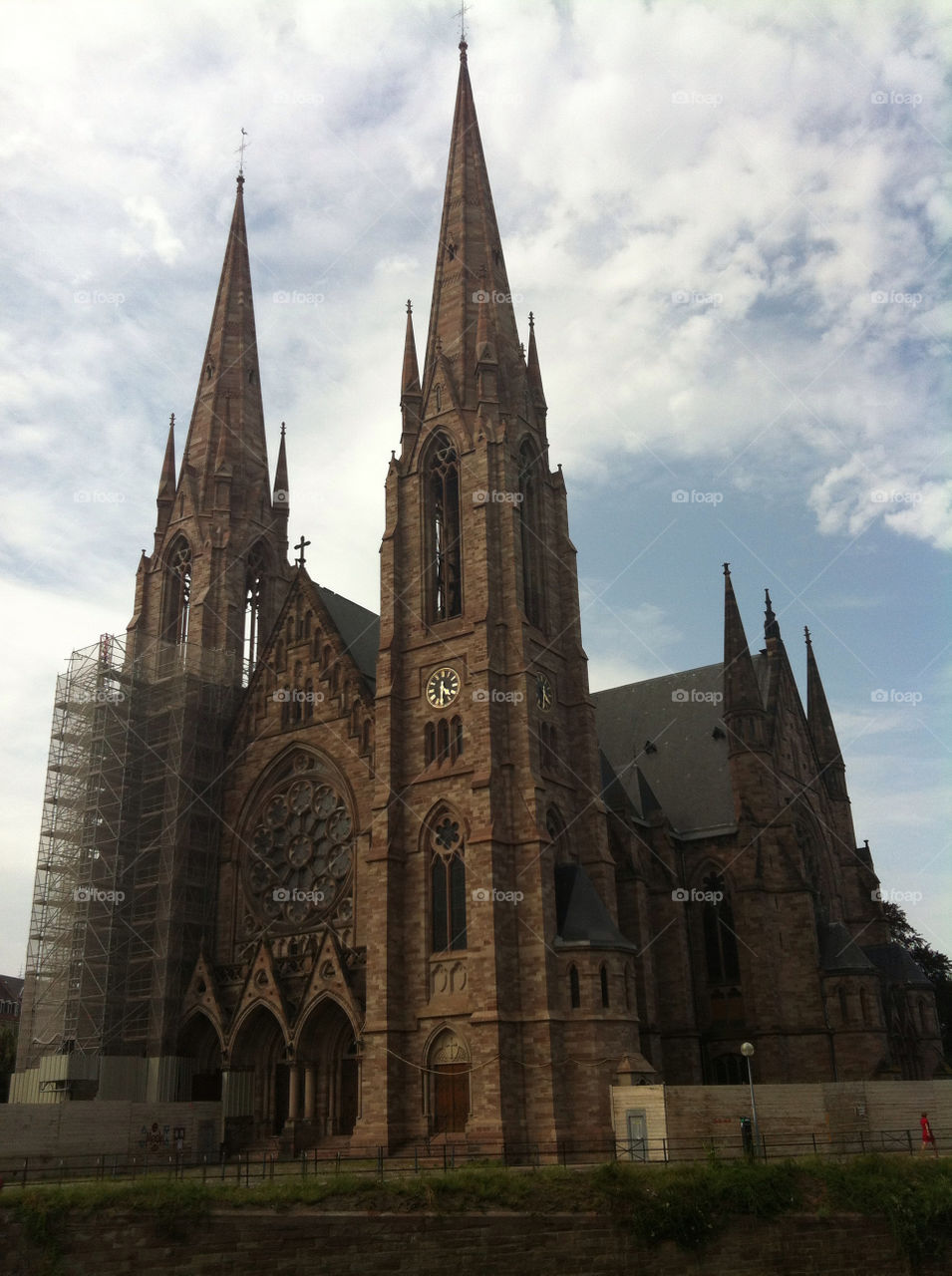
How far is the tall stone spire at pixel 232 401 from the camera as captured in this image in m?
55.0

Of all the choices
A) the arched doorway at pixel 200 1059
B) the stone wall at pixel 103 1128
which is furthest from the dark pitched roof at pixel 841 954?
the stone wall at pixel 103 1128

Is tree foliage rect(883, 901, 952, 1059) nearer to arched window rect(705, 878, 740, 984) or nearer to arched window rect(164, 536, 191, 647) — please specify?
arched window rect(705, 878, 740, 984)

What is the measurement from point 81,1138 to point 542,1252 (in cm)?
1783

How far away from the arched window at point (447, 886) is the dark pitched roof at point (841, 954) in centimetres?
1583

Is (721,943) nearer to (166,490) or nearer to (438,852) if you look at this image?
(438,852)

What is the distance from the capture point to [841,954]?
44.9 meters

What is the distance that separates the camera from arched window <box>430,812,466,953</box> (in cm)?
3778

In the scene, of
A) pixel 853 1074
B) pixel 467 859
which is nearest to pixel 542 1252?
pixel 467 859

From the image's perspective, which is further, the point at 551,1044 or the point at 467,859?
the point at 467,859

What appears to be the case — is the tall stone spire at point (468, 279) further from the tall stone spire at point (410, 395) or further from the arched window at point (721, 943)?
the arched window at point (721, 943)

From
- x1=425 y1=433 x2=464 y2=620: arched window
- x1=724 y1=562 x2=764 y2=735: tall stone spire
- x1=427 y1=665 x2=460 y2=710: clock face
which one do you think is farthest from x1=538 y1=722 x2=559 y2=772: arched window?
x1=724 y1=562 x2=764 y2=735: tall stone spire

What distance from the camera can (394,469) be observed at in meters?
45.8

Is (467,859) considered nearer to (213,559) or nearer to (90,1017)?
(90,1017)

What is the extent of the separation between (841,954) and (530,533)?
20.1 metres
